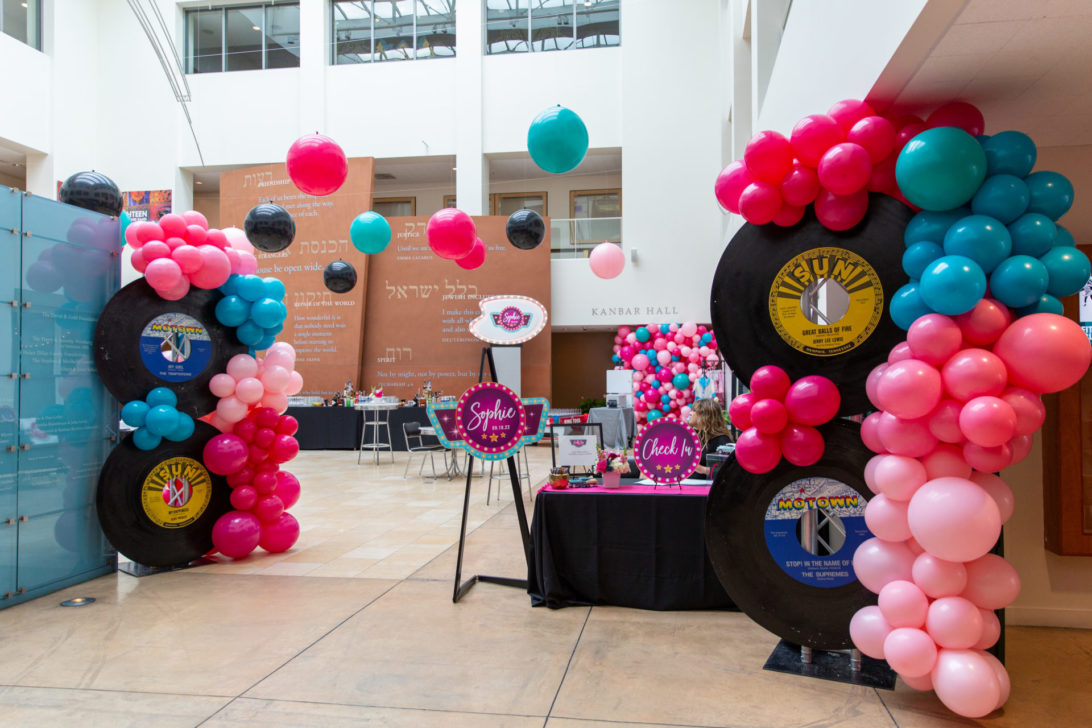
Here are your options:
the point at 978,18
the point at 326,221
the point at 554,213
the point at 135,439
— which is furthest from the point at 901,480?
the point at 554,213

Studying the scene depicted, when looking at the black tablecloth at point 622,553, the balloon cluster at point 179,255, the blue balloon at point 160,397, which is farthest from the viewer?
the blue balloon at point 160,397

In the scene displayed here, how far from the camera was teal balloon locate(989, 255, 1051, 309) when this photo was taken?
2.64 m

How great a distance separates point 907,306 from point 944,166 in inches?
20.9

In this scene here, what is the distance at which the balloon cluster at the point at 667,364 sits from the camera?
1287 cm

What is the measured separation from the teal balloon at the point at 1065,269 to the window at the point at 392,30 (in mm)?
14990

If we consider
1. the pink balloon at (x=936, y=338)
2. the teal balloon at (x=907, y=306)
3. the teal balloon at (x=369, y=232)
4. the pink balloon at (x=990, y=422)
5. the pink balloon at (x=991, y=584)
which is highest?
the teal balloon at (x=369, y=232)

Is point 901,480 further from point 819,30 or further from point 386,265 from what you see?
point 386,265

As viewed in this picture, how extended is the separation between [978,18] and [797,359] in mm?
1443

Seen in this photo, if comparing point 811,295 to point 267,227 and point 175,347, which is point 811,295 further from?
point 267,227

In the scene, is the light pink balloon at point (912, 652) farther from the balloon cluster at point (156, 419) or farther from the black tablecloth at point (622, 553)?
the balloon cluster at point (156, 419)

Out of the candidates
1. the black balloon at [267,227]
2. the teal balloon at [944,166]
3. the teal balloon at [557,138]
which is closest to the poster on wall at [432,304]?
the black balloon at [267,227]

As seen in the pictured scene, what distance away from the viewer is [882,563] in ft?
9.53

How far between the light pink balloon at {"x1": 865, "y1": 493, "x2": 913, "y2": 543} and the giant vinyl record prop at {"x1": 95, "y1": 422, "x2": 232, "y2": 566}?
4391 mm

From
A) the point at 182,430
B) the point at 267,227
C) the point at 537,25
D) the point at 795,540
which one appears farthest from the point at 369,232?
the point at 537,25
